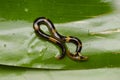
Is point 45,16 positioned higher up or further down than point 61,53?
higher up

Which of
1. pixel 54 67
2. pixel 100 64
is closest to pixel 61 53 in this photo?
pixel 54 67

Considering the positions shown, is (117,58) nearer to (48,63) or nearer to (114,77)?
(114,77)

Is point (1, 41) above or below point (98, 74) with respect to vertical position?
above

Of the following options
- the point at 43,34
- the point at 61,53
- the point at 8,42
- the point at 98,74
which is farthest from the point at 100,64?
the point at 8,42

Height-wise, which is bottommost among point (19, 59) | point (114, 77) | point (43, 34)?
point (114, 77)

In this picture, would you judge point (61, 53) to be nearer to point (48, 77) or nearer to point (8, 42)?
point (48, 77)
